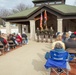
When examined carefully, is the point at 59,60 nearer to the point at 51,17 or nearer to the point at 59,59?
the point at 59,59

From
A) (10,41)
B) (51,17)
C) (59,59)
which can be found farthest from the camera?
(51,17)

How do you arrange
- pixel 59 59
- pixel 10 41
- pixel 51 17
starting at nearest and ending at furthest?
pixel 59 59
pixel 10 41
pixel 51 17

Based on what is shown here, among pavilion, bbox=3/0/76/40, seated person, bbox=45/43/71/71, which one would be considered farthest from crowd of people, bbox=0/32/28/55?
seated person, bbox=45/43/71/71

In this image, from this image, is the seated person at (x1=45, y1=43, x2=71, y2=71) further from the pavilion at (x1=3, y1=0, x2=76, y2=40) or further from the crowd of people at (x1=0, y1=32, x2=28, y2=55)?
the pavilion at (x1=3, y1=0, x2=76, y2=40)

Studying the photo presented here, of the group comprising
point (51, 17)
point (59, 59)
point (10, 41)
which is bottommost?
point (10, 41)

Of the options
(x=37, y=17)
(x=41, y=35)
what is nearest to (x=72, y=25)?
(x=37, y=17)

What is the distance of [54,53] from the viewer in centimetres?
619

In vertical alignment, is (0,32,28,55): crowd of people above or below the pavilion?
below

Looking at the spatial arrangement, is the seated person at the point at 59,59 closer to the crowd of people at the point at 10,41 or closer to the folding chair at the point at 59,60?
the folding chair at the point at 59,60

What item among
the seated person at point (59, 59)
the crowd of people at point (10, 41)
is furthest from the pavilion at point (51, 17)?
the seated person at point (59, 59)

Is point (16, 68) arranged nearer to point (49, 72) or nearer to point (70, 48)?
point (49, 72)

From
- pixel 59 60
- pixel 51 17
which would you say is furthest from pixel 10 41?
pixel 51 17

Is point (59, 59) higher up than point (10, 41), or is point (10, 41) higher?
point (59, 59)

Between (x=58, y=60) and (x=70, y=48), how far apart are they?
135 inches
